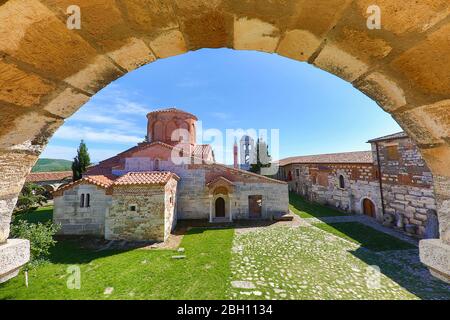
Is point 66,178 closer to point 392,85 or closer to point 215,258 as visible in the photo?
→ point 215,258

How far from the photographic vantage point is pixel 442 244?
1.02 m

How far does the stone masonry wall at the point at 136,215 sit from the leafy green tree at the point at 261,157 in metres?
21.4

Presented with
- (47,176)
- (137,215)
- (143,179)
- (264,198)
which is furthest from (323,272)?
(47,176)

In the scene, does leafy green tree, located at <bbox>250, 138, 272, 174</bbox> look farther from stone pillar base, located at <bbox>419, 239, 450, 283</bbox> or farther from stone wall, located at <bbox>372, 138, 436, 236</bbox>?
stone pillar base, located at <bbox>419, 239, 450, 283</bbox>

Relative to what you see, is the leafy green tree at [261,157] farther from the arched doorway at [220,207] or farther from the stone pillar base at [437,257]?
the stone pillar base at [437,257]

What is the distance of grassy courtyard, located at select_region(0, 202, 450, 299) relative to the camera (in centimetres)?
579

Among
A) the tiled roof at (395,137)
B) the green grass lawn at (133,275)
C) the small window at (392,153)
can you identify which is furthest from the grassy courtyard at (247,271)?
the tiled roof at (395,137)

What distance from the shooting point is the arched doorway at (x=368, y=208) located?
1368 centimetres

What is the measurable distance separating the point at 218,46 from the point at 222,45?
3 cm

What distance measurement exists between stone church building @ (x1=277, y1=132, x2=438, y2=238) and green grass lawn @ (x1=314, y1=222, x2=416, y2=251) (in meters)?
1.28

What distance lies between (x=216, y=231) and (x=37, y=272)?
25.6 ft

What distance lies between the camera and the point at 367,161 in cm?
1406
